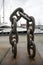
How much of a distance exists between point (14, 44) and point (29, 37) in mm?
296

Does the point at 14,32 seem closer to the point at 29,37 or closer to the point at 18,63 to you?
the point at 29,37

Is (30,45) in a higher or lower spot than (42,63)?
higher

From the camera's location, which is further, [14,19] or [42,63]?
[14,19]

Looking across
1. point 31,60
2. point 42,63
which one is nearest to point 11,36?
point 31,60

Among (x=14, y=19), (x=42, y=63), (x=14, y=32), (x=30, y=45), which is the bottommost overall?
(x=42, y=63)

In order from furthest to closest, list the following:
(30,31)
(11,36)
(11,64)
Answer: (11,36) → (30,31) → (11,64)

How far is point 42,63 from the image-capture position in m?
2.81

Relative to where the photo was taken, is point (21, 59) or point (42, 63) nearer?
point (42, 63)

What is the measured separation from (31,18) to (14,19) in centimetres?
34

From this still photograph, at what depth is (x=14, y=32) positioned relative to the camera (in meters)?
3.08

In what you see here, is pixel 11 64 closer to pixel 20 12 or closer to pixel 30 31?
pixel 30 31

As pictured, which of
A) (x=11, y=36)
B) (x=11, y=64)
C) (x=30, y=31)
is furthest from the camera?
(x=11, y=36)

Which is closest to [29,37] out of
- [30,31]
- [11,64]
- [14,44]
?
[30,31]

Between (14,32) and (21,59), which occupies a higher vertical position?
(14,32)
